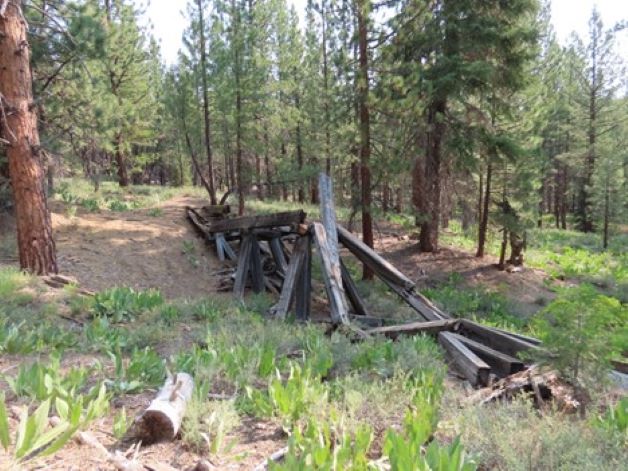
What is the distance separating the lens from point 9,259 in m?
8.62

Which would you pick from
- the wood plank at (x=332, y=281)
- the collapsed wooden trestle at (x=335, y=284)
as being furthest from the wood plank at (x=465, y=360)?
the wood plank at (x=332, y=281)

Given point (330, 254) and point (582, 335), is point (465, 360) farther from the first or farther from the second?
point (330, 254)

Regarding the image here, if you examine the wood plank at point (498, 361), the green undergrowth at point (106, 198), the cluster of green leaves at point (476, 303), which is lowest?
the cluster of green leaves at point (476, 303)

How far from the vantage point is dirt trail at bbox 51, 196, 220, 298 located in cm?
955

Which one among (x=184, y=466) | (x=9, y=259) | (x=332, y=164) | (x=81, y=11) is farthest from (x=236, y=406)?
(x=332, y=164)

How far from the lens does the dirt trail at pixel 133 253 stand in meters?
9.55

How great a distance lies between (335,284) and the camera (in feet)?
23.9

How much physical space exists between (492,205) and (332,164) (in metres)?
12.0

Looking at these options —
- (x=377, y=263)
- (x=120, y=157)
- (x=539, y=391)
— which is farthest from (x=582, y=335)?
(x=120, y=157)

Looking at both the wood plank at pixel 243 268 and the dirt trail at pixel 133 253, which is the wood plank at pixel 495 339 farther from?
the dirt trail at pixel 133 253

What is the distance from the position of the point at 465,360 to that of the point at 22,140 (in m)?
7.61

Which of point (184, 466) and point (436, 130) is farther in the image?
point (436, 130)

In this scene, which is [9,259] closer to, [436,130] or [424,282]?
[424,282]

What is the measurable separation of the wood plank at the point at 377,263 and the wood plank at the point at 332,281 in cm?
68
